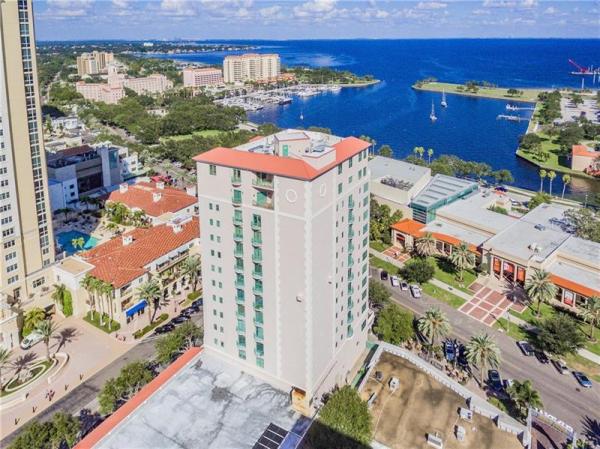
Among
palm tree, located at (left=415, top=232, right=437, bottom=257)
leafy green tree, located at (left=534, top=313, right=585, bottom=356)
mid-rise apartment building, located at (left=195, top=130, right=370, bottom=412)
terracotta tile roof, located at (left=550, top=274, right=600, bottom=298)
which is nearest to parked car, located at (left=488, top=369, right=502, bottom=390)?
leafy green tree, located at (left=534, top=313, right=585, bottom=356)

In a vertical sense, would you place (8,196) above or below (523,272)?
above

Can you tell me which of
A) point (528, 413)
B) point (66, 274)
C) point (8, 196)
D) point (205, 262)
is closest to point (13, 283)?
point (66, 274)

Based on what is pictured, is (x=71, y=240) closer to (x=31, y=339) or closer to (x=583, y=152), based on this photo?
(x=31, y=339)

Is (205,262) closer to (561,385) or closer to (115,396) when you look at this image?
(115,396)

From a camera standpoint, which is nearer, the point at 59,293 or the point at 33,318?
the point at 33,318

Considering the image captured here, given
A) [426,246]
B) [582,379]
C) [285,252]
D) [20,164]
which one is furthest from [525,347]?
[20,164]

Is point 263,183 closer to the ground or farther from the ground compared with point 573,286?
farther from the ground
